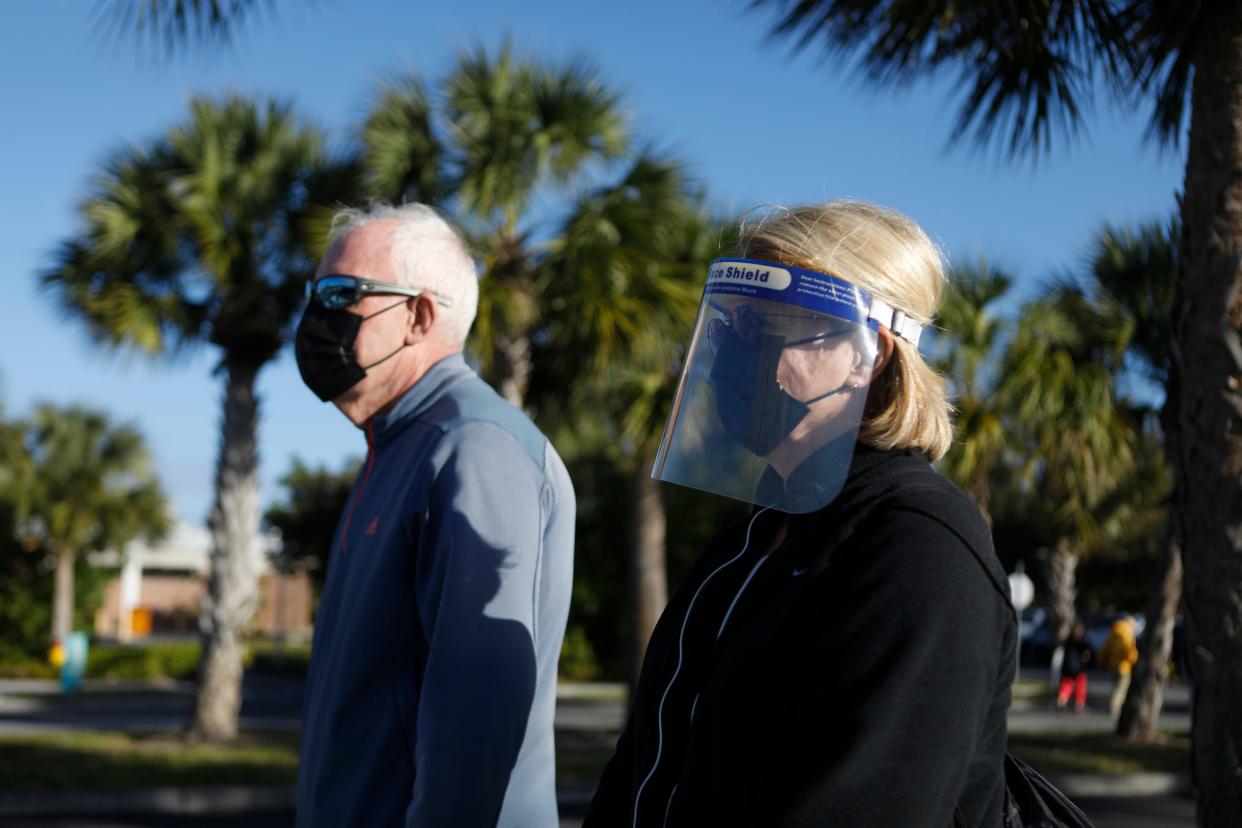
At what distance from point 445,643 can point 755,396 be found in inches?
32.0

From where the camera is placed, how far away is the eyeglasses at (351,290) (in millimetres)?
2840

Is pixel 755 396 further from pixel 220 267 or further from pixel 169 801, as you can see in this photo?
pixel 220 267

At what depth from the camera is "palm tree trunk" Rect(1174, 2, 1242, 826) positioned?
4070mm

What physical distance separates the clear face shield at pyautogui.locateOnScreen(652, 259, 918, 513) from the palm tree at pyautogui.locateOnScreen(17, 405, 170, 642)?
102 ft

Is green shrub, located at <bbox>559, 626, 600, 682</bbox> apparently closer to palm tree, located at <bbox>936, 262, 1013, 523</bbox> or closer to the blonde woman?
palm tree, located at <bbox>936, 262, 1013, 523</bbox>

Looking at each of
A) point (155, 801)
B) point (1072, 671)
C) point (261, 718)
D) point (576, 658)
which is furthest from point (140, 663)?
point (155, 801)

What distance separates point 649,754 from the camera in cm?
171

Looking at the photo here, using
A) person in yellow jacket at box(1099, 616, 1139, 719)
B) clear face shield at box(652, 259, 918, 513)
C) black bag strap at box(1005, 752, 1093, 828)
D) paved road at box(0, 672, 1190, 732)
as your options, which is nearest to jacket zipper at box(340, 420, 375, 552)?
clear face shield at box(652, 259, 918, 513)

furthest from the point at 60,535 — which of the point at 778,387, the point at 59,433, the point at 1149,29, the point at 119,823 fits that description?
the point at 778,387

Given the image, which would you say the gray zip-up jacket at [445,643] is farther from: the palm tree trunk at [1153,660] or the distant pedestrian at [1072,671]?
the distant pedestrian at [1072,671]

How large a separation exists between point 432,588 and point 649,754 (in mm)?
704

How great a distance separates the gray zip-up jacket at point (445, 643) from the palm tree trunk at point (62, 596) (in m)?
29.5

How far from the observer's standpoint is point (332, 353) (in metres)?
2.88

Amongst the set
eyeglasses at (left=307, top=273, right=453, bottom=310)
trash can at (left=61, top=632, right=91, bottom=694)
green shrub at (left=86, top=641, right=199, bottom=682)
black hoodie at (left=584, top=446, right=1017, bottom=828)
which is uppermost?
eyeglasses at (left=307, top=273, right=453, bottom=310)
